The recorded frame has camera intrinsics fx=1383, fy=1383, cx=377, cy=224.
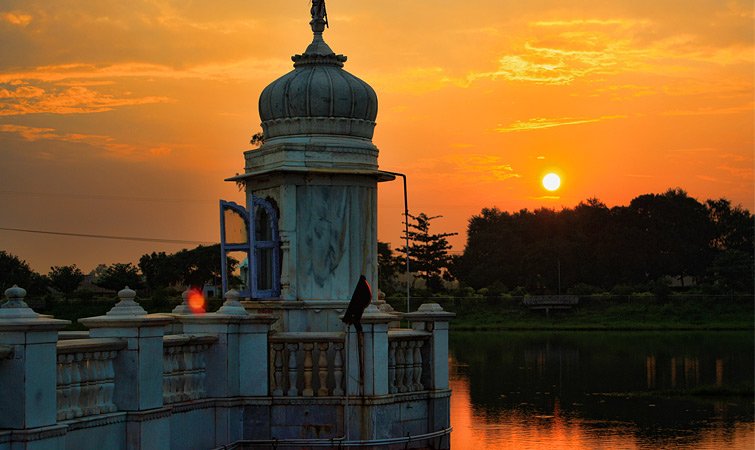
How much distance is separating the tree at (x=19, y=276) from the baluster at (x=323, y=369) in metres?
69.0

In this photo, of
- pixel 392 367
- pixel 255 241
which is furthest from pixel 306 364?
pixel 255 241

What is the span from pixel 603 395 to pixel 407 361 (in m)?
20.5

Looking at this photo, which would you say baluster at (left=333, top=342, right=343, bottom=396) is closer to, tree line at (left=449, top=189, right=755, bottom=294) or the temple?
the temple

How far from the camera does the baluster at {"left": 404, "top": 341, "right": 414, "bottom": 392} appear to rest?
16.3 m

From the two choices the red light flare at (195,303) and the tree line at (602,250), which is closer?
the red light flare at (195,303)

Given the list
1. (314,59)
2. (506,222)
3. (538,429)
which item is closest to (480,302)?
(506,222)

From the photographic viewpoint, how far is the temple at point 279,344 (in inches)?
461

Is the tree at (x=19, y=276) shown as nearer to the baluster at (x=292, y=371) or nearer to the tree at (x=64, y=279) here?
the tree at (x=64, y=279)

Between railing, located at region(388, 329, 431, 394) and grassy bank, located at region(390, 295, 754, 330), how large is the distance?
219ft

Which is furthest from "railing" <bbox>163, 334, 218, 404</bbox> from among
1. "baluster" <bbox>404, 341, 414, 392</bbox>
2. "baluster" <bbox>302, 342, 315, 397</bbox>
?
"baluster" <bbox>404, 341, 414, 392</bbox>

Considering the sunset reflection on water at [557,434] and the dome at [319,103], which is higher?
the dome at [319,103]

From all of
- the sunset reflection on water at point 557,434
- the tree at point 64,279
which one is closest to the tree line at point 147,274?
the tree at point 64,279

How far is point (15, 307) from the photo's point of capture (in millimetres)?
10977

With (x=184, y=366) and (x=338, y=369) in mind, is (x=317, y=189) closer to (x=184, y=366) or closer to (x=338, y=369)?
(x=338, y=369)
